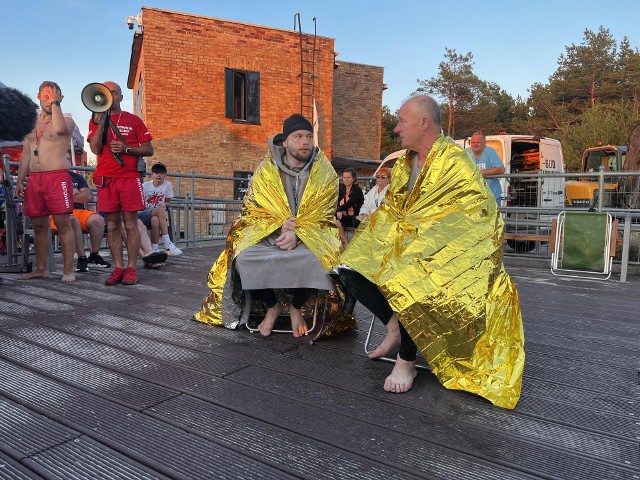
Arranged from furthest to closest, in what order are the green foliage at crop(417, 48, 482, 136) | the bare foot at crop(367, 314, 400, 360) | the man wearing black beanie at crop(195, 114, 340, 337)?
the green foliage at crop(417, 48, 482, 136) → the man wearing black beanie at crop(195, 114, 340, 337) → the bare foot at crop(367, 314, 400, 360)

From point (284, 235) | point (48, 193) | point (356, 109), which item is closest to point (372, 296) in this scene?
point (284, 235)

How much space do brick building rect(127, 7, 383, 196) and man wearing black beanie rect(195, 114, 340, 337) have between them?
12.6 m

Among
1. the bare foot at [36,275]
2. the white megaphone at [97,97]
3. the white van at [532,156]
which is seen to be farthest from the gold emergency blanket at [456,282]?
the white van at [532,156]

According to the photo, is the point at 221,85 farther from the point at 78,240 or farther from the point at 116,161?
the point at 116,161

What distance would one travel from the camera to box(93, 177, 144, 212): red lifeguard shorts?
4.97 metres

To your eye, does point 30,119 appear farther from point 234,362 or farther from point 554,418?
point 554,418

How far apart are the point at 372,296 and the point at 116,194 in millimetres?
3388

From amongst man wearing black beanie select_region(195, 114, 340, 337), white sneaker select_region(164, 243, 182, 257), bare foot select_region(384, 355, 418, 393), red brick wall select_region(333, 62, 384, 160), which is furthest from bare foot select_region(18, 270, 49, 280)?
red brick wall select_region(333, 62, 384, 160)

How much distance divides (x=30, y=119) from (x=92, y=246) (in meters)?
2.17

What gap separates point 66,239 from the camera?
507 centimetres

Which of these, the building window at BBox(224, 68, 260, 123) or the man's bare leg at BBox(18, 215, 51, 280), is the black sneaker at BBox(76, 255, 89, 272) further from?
the building window at BBox(224, 68, 260, 123)

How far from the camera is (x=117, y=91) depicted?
4.98 meters

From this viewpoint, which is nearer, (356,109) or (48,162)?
(48,162)

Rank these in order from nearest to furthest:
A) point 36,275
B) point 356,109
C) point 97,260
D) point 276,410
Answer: point 276,410 → point 36,275 → point 97,260 → point 356,109
